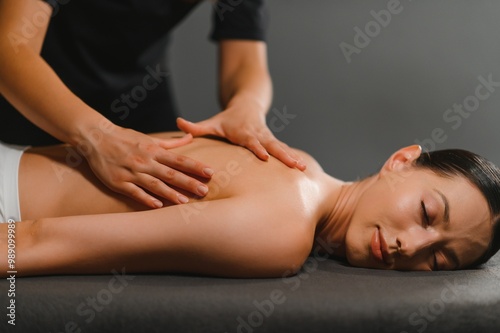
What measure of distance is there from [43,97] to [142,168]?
265 mm

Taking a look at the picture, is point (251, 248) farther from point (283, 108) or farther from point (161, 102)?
point (283, 108)

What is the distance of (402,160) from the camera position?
4.37 feet

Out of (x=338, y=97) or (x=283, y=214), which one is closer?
(x=283, y=214)

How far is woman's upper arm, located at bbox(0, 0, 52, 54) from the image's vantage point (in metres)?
1.23

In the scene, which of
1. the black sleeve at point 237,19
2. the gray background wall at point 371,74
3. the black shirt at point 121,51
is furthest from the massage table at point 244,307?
the gray background wall at point 371,74

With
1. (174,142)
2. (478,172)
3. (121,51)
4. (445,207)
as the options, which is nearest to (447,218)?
(445,207)

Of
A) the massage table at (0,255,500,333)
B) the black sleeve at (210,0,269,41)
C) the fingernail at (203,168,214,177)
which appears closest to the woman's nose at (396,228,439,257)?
the massage table at (0,255,500,333)

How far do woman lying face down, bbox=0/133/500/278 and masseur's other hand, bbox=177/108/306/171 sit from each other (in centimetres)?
2

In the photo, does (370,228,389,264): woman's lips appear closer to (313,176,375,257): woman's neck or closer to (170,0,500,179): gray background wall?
(313,176,375,257): woman's neck

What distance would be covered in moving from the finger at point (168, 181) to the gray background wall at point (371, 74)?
1524 millimetres

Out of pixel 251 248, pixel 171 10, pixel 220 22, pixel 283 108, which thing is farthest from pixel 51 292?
pixel 283 108

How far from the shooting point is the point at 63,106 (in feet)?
3.87

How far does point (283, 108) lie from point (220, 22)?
3.04 ft

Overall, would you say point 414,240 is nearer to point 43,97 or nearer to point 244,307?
point 244,307
